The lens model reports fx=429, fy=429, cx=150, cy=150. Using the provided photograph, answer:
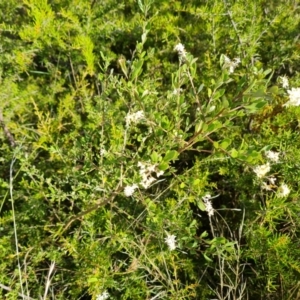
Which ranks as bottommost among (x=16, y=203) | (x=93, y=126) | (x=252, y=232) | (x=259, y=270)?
(x=16, y=203)

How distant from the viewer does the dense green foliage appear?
144 centimetres

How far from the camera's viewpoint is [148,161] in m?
Answer: 1.32

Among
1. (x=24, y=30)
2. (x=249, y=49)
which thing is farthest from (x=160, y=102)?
(x=24, y=30)

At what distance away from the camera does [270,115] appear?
5.85 feet

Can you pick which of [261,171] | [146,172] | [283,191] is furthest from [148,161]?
[283,191]

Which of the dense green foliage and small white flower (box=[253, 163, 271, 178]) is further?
the dense green foliage

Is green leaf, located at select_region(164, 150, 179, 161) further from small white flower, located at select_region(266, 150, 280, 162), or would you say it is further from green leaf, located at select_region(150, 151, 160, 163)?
small white flower, located at select_region(266, 150, 280, 162)

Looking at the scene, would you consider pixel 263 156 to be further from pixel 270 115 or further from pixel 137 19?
pixel 137 19

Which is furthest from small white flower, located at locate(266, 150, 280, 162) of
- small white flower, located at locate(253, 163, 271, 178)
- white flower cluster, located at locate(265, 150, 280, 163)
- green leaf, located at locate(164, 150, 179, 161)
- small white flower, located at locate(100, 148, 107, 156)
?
small white flower, located at locate(100, 148, 107, 156)

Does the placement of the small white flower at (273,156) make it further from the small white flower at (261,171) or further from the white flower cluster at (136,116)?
the white flower cluster at (136,116)

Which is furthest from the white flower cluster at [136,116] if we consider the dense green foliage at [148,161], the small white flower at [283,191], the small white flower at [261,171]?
the small white flower at [283,191]

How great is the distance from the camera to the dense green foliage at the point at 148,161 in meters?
1.44

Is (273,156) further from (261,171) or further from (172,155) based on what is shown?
(172,155)

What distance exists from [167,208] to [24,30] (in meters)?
1.00
